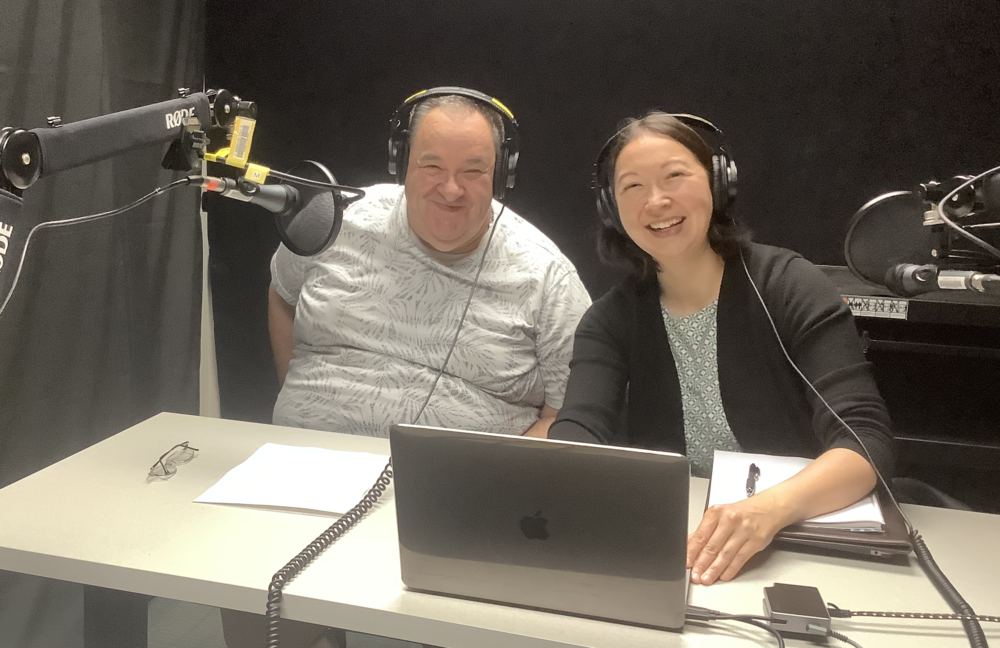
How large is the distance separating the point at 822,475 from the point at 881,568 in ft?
0.48

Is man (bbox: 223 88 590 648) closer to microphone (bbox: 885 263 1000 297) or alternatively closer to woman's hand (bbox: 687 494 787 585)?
woman's hand (bbox: 687 494 787 585)

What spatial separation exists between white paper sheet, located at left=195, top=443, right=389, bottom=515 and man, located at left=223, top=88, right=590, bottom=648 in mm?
380

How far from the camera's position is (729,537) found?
103 cm

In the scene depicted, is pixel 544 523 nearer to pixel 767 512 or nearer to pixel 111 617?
pixel 767 512

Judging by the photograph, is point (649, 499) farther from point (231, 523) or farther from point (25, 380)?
point (25, 380)

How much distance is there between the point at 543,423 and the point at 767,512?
2.76 feet

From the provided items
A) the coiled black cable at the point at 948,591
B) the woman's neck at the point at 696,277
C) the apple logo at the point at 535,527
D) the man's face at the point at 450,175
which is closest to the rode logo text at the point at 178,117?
the man's face at the point at 450,175

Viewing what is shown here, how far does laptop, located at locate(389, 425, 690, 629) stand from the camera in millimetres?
836

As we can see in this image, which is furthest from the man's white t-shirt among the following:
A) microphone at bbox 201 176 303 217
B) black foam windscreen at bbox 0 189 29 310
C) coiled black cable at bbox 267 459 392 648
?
black foam windscreen at bbox 0 189 29 310

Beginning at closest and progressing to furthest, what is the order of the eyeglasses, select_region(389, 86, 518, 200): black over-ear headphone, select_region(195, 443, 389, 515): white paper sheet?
select_region(195, 443, 389, 515): white paper sheet
the eyeglasses
select_region(389, 86, 518, 200): black over-ear headphone

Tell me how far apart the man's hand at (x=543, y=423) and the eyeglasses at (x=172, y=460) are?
0.76 metres

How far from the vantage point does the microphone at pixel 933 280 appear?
80 cm

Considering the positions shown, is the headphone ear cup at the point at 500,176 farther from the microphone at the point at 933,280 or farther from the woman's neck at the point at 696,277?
the microphone at the point at 933,280

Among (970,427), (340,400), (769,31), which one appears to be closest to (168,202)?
(340,400)
